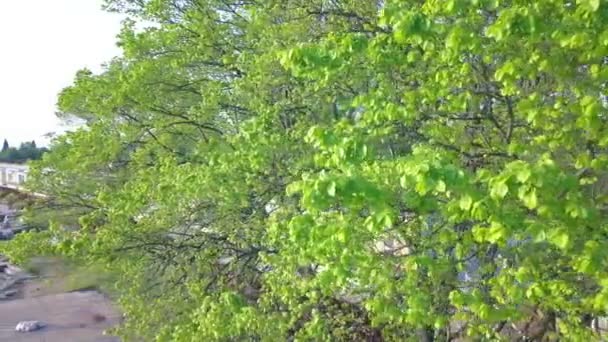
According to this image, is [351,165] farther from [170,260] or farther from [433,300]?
[170,260]

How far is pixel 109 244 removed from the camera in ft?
27.9

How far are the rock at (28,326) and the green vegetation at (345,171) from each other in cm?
916

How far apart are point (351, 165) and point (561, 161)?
1.47 metres

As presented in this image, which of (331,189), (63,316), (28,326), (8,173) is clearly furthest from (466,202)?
(8,173)

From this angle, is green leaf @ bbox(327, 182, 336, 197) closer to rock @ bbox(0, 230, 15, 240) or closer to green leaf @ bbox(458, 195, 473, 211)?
green leaf @ bbox(458, 195, 473, 211)

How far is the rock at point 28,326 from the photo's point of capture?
62.0ft

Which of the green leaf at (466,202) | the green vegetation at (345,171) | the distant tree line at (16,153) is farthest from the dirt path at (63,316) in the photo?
the distant tree line at (16,153)

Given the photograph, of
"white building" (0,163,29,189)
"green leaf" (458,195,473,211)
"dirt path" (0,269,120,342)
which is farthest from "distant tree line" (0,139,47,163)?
"green leaf" (458,195,473,211)

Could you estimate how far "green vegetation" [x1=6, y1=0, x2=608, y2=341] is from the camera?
360cm

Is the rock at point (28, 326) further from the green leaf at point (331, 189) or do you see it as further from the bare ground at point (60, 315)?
the green leaf at point (331, 189)

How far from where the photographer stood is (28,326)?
19031 mm

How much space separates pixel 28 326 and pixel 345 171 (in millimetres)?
17805

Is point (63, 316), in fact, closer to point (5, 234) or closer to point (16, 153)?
point (5, 234)

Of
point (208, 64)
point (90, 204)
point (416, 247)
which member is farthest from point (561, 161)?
point (90, 204)
